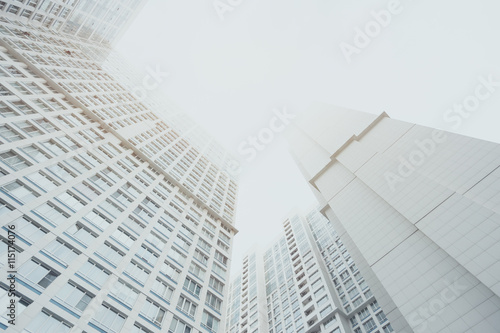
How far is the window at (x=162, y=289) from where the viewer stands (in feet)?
85.7

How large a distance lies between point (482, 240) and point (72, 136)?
4024 centimetres

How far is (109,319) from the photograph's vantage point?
21.0 metres

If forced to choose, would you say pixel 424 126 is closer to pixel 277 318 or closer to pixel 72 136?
pixel 72 136

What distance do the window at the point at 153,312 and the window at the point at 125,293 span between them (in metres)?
1.17

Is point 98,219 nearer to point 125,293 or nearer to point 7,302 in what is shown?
point 125,293

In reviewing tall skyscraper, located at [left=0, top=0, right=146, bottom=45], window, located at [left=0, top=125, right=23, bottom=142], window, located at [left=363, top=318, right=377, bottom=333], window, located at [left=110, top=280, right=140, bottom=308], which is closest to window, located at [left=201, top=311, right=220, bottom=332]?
window, located at [left=110, top=280, right=140, bottom=308]

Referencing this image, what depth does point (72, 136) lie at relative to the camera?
105ft

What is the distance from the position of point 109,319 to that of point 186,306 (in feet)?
26.4

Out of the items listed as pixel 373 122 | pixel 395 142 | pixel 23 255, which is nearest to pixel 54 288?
pixel 23 255

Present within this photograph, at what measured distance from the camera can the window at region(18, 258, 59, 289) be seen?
61.0ft

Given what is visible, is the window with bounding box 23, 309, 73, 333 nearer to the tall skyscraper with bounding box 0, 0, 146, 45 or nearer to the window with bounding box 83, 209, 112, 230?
the window with bounding box 83, 209, 112, 230

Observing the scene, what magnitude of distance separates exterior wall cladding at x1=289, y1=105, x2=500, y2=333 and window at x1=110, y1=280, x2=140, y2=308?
2220cm

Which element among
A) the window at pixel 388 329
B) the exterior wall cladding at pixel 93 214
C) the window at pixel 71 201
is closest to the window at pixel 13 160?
the exterior wall cladding at pixel 93 214

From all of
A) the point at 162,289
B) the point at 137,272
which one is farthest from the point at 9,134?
the point at 162,289
